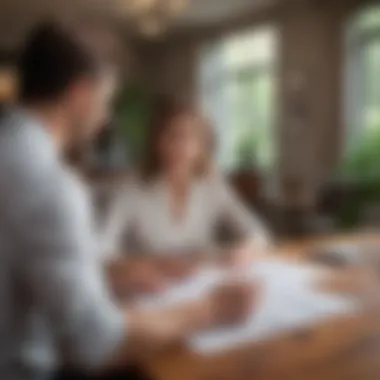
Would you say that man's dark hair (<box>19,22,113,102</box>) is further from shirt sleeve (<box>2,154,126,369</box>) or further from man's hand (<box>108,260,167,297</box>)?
man's hand (<box>108,260,167,297</box>)

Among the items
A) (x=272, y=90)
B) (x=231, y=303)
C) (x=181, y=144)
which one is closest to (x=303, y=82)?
(x=272, y=90)

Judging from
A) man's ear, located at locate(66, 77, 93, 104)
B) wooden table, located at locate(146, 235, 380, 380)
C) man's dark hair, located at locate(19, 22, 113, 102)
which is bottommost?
wooden table, located at locate(146, 235, 380, 380)

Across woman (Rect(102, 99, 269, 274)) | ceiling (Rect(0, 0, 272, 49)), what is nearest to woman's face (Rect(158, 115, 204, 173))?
woman (Rect(102, 99, 269, 274))

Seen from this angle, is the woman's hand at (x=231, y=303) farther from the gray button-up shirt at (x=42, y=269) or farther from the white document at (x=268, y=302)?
the gray button-up shirt at (x=42, y=269)

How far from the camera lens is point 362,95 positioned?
68 cm

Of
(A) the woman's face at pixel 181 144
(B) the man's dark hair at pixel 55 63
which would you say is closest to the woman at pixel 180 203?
(A) the woman's face at pixel 181 144

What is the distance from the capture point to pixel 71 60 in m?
0.55

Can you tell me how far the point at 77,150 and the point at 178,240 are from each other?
0.21m

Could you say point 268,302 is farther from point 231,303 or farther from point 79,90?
point 79,90

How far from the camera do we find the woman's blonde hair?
0.63 metres

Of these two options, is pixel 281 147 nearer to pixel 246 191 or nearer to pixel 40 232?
pixel 246 191

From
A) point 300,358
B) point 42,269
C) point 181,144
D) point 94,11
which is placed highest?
point 94,11

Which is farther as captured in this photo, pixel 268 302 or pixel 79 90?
pixel 268 302

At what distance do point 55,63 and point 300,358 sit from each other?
36 centimetres
